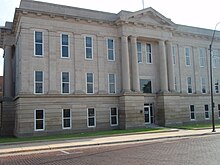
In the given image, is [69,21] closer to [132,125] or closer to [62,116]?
[62,116]

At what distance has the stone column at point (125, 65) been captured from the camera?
31484 mm

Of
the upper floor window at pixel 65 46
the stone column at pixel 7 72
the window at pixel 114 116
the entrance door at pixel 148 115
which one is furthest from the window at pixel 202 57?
the stone column at pixel 7 72

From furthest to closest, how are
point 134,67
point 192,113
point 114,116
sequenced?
1. point 192,113
2. point 134,67
3. point 114,116

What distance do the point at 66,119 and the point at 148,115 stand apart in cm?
1107

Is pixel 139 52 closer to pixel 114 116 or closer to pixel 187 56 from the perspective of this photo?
pixel 187 56

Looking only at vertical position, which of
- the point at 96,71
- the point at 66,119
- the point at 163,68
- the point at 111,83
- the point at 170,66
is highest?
the point at 170,66

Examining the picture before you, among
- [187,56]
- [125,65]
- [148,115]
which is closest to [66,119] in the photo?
[125,65]

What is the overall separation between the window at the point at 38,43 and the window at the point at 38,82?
6.97ft

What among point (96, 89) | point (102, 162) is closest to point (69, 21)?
point (96, 89)

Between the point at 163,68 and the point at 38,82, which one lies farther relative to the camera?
the point at 163,68

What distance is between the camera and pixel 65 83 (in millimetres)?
29297

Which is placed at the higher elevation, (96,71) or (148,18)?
(148,18)

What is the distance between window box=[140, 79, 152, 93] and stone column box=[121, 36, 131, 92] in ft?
11.3

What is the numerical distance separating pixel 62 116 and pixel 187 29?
22.3 metres
